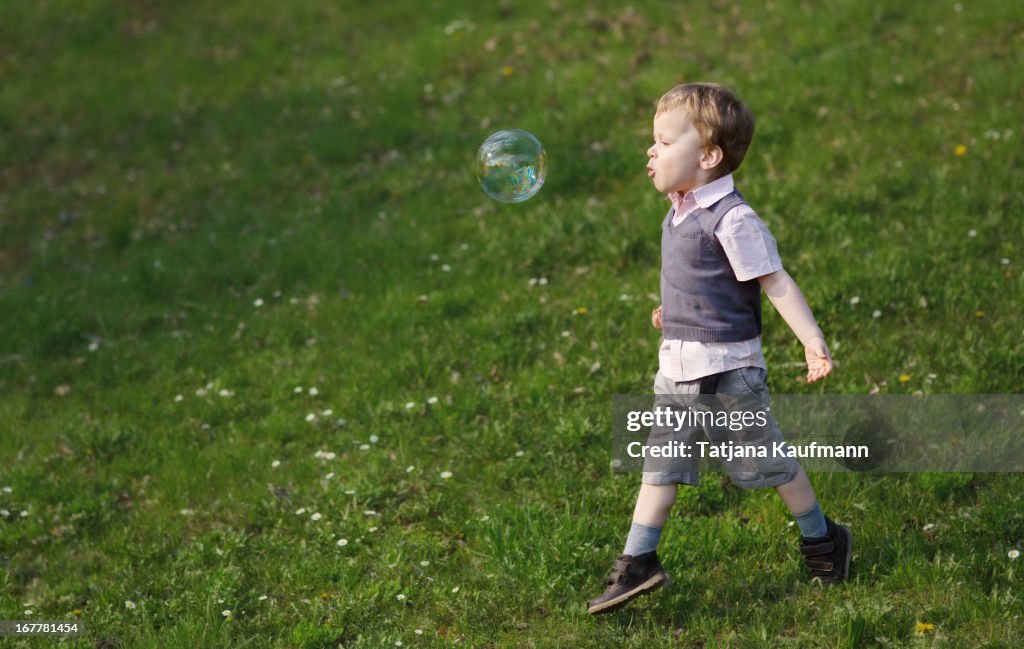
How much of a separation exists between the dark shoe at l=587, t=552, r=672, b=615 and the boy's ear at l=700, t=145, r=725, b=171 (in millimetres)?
1919

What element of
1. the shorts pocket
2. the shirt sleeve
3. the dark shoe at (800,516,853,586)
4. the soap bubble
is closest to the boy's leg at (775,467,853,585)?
the dark shoe at (800,516,853,586)

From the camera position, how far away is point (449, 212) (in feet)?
32.6

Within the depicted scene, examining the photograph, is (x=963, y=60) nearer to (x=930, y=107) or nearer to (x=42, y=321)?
(x=930, y=107)

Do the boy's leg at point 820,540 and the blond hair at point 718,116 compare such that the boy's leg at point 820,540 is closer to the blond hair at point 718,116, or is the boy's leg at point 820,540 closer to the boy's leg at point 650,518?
the boy's leg at point 650,518

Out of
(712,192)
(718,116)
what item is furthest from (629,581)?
(718,116)

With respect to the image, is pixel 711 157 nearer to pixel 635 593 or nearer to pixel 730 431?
pixel 730 431

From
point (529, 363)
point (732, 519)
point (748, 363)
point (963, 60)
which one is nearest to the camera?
point (748, 363)

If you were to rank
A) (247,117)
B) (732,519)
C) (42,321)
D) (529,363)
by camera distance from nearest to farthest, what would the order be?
(732,519) < (529,363) < (42,321) < (247,117)

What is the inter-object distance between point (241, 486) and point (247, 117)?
7.69 meters

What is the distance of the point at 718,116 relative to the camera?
15.2 feet

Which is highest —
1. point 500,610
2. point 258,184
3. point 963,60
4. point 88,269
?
point 963,60

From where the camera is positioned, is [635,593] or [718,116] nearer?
[718,116]

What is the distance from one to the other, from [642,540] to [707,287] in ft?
4.25

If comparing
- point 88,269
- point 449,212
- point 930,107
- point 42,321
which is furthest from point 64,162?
point 930,107
